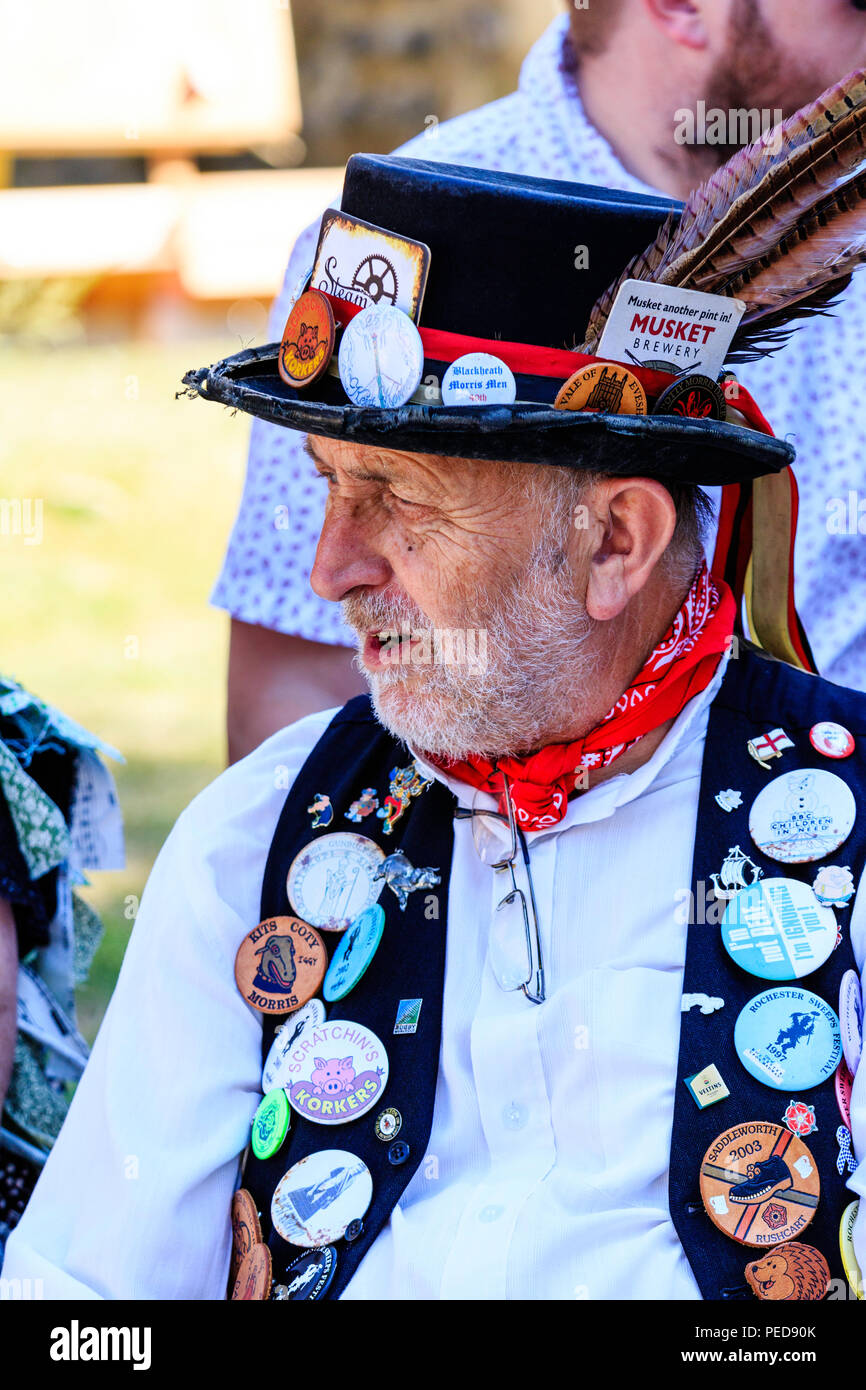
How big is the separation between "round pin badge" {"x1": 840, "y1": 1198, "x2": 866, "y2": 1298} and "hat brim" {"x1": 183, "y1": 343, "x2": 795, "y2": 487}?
920 millimetres

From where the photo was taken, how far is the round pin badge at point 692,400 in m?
1.89

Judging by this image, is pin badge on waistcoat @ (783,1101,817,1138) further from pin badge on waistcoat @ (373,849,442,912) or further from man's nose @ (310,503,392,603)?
man's nose @ (310,503,392,603)

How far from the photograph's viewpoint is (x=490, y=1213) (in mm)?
1845

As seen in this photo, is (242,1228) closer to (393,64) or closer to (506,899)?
(506,899)

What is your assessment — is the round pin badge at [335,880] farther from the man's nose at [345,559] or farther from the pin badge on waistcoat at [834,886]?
the pin badge on waistcoat at [834,886]

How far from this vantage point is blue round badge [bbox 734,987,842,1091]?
177cm

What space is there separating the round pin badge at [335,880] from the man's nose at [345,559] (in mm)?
363

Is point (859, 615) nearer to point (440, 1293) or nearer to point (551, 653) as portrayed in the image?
point (551, 653)

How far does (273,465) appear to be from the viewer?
278 cm

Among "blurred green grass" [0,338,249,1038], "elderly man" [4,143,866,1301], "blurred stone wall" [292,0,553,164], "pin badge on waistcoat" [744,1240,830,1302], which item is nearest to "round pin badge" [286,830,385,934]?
"elderly man" [4,143,866,1301]

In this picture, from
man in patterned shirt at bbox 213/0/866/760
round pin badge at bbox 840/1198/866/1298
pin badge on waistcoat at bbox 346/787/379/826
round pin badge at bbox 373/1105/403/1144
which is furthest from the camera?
man in patterned shirt at bbox 213/0/866/760

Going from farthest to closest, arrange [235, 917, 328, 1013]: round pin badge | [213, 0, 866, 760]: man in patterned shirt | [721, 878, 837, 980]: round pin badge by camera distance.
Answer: [213, 0, 866, 760]: man in patterned shirt < [235, 917, 328, 1013]: round pin badge < [721, 878, 837, 980]: round pin badge
